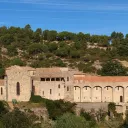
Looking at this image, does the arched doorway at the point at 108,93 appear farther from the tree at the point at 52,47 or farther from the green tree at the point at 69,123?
the tree at the point at 52,47

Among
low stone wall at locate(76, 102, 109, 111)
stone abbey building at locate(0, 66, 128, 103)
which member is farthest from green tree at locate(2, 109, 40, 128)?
low stone wall at locate(76, 102, 109, 111)

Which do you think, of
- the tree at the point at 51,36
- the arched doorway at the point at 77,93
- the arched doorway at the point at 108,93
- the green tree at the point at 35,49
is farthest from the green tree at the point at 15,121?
the tree at the point at 51,36

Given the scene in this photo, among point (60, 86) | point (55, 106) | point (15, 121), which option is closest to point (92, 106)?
point (60, 86)

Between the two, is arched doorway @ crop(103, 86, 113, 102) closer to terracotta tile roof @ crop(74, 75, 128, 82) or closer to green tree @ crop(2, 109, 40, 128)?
terracotta tile roof @ crop(74, 75, 128, 82)

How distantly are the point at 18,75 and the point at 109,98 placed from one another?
15193 mm

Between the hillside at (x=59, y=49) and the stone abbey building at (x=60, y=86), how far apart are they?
2758 cm

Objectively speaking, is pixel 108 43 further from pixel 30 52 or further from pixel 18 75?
pixel 18 75

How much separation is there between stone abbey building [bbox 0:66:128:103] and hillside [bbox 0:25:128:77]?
27582mm

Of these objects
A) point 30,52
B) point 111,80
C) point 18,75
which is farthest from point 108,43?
point 18,75

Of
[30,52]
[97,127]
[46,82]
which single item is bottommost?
→ [97,127]

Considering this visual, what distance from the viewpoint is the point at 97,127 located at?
5141cm

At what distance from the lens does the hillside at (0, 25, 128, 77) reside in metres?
95.8

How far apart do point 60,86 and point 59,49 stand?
4654cm

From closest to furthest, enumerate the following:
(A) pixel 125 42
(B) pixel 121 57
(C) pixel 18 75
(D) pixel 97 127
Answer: (D) pixel 97 127 → (C) pixel 18 75 → (B) pixel 121 57 → (A) pixel 125 42
